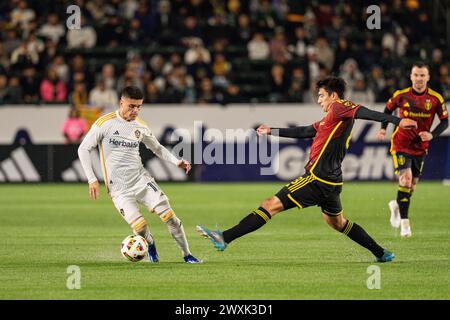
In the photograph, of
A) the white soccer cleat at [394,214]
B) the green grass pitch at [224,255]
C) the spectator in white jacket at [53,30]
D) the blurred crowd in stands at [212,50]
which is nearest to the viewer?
the green grass pitch at [224,255]

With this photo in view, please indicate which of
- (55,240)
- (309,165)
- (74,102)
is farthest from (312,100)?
(309,165)

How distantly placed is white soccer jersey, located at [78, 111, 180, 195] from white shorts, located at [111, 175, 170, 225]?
0.07 m

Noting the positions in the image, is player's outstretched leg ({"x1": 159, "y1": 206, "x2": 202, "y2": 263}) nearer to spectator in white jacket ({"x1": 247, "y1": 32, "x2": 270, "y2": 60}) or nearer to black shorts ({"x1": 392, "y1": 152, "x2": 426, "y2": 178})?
black shorts ({"x1": 392, "y1": 152, "x2": 426, "y2": 178})

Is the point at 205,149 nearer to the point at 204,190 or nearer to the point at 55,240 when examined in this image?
the point at 204,190

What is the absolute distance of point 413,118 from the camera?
46.5 feet

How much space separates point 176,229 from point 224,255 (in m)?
1.13

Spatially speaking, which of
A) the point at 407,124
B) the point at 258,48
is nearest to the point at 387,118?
the point at 407,124

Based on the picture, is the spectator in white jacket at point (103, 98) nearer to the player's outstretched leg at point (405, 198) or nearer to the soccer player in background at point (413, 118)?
the soccer player in background at point (413, 118)

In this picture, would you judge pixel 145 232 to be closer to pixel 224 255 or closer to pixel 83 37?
pixel 224 255

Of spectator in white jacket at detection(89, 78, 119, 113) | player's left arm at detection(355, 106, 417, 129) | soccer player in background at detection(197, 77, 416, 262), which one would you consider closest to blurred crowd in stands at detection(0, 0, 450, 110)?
spectator in white jacket at detection(89, 78, 119, 113)

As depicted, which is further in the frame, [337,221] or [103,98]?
[103,98]

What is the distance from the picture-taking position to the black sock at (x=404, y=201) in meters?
14.0

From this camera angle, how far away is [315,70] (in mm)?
25078

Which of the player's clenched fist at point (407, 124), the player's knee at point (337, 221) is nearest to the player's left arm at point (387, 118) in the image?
the player's clenched fist at point (407, 124)
